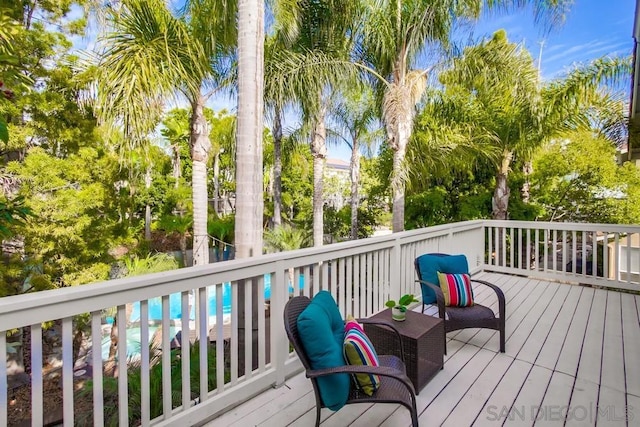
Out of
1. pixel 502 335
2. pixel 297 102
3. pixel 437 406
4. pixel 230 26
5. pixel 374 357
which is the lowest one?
pixel 437 406

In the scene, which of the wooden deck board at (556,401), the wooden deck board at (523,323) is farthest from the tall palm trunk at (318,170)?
the wooden deck board at (556,401)

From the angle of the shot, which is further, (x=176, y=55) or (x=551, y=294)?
(x=176, y=55)

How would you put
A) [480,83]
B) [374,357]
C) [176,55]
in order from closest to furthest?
1. [374,357]
2. [176,55]
3. [480,83]

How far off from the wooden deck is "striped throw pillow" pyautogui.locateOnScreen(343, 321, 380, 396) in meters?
0.42

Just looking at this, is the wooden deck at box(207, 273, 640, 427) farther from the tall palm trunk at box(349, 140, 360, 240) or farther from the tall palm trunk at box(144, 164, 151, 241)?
the tall palm trunk at box(144, 164, 151, 241)

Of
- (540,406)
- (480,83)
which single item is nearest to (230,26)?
(480,83)

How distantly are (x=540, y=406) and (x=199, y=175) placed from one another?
7.21 m

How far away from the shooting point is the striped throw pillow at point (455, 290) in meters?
3.41

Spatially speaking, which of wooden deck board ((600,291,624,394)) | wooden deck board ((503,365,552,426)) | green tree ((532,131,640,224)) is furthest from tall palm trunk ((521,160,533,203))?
wooden deck board ((503,365,552,426))

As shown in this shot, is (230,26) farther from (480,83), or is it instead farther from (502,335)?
(502,335)

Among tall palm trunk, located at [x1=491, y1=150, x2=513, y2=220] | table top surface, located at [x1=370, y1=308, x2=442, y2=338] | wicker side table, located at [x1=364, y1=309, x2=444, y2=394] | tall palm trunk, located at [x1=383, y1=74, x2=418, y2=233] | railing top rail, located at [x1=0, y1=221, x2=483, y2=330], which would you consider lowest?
wicker side table, located at [x1=364, y1=309, x2=444, y2=394]

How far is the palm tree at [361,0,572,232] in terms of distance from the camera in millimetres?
6145

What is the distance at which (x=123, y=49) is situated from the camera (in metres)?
5.33

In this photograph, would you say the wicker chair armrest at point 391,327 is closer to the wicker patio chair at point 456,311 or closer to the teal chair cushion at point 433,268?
the wicker patio chair at point 456,311
